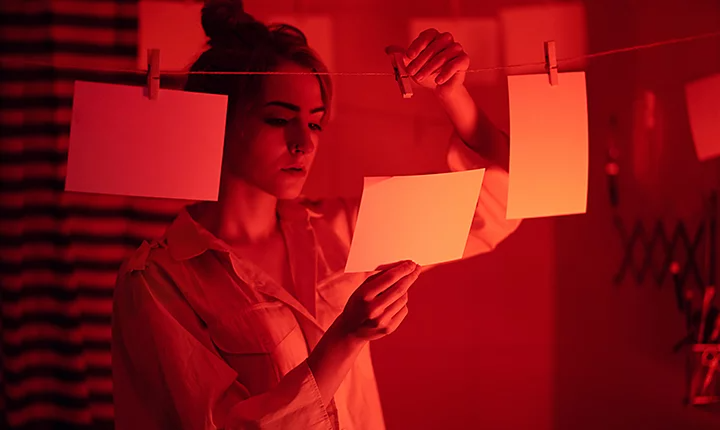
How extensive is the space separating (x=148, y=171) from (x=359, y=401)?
49 centimetres

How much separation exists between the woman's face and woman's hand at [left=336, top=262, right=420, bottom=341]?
228mm

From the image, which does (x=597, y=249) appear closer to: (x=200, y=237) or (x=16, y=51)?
(x=200, y=237)

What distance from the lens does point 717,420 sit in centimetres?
140

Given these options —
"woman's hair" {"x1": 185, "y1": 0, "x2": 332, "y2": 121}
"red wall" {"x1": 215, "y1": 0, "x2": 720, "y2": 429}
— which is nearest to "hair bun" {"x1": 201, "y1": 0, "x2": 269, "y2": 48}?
"woman's hair" {"x1": 185, "y1": 0, "x2": 332, "y2": 121}

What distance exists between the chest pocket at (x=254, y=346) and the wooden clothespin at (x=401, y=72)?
0.37 m

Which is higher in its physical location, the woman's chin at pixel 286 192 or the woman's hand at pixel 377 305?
the woman's chin at pixel 286 192

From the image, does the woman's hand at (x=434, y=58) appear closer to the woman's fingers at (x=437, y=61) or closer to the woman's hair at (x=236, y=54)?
the woman's fingers at (x=437, y=61)

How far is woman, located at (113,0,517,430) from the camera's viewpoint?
0.81 m

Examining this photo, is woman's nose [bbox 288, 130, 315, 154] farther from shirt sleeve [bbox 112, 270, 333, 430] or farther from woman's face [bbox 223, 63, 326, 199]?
shirt sleeve [bbox 112, 270, 333, 430]

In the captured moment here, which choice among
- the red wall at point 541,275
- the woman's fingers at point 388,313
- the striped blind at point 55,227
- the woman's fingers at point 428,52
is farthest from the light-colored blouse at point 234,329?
the striped blind at point 55,227

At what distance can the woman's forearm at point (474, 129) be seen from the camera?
3.22 ft

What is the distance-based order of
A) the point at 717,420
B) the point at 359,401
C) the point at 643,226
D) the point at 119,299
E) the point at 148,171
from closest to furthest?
the point at 148,171
the point at 119,299
the point at 359,401
the point at 717,420
the point at 643,226

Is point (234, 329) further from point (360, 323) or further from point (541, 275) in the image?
point (541, 275)

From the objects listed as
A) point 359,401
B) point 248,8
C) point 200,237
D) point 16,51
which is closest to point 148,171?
point 200,237
